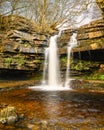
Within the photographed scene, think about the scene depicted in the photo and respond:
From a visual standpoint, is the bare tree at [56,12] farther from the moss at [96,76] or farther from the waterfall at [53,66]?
the moss at [96,76]

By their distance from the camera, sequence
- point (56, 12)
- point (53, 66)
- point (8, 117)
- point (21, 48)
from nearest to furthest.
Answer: point (8, 117) < point (21, 48) < point (53, 66) < point (56, 12)

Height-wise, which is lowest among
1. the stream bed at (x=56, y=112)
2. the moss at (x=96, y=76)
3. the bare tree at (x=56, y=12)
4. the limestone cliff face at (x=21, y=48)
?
the stream bed at (x=56, y=112)

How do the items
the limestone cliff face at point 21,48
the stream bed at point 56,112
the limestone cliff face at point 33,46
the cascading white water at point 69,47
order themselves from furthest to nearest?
the cascading white water at point 69,47, the limestone cliff face at point 21,48, the limestone cliff face at point 33,46, the stream bed at point 56,112

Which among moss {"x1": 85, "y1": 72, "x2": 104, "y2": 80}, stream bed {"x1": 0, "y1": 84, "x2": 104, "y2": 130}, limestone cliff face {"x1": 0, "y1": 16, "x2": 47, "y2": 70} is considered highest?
limestone cliff face {"x1": 0, "y1": 16, "x2": 47, "y2": 70}

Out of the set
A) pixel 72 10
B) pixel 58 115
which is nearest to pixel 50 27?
pixel 72 10

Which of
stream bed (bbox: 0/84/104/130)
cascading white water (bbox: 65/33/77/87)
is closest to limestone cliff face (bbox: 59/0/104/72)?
cascading white water (bbox: 65/33/77/87)

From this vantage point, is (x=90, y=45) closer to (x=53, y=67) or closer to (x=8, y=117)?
(x=53, y=67)

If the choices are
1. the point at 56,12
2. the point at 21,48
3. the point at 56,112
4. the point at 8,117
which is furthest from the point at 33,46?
the point at 8,117

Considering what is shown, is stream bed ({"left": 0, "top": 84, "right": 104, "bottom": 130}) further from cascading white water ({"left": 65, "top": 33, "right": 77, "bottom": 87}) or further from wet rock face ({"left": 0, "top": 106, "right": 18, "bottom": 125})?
cascading white water ({"left": 65, "top": 33, "right": 77, "bottom": 87})

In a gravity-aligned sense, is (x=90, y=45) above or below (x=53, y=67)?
above

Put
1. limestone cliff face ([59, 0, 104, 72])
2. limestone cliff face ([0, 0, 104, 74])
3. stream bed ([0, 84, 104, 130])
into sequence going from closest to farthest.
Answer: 1. stream bed ([0, 84, 104, 130])
2. limestone cliff face ([59, 0, 104, 72])
3. limestone cliff face ([0, 0, 104, 74])

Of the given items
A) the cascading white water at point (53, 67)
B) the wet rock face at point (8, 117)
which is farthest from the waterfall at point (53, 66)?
the wet rock face at point (8, 117)

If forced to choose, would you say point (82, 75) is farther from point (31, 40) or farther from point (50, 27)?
point (50, 27)

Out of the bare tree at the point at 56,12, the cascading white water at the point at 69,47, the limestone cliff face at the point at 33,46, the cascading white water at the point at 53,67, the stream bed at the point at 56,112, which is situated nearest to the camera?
the stream bed at the point at 56,112
